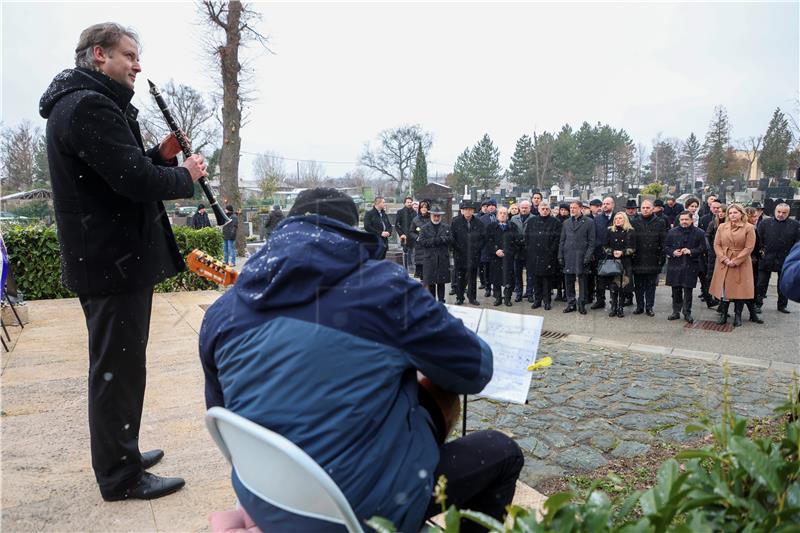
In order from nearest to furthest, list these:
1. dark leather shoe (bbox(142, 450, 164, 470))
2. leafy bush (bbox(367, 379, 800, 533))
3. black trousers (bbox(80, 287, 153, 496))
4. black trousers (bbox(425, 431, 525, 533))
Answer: leafy bush (bbox(367, 379, 800, 533)) < black trousers (bbox(425, 431, 525, 533)) < black trousers (bbox(80, 287, 153, 496)) < dark leather shoe (bbox(142, 450, 164, 470))

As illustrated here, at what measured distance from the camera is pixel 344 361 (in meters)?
1.51

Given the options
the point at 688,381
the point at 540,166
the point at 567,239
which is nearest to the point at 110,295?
the point at 688,381

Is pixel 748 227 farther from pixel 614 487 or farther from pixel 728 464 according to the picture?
pixel 728 464

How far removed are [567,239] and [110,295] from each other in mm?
8715

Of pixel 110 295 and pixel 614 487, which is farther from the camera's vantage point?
pixel 614 487

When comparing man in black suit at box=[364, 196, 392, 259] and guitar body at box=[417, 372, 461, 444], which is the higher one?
man in black suit at box=[364, 196, 392, 259]

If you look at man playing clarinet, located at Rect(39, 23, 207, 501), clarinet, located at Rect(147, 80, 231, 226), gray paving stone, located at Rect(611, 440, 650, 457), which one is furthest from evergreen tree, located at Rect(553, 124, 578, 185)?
man playing clarinet, located at Rect(39, 23, 207, 501)

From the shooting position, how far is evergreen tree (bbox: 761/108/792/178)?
125ft

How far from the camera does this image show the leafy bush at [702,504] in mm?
1284

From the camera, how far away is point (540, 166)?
153 feet

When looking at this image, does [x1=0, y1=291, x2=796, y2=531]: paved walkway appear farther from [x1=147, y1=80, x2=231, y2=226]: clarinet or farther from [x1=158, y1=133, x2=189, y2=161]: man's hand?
[x1=158, y1=133, x2=189, y2=161]: man's hand

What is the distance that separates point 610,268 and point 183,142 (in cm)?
814

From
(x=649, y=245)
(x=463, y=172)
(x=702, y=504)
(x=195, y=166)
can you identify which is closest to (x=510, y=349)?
(x=702, y=504)

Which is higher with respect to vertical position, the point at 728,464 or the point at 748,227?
the point at 748,227
